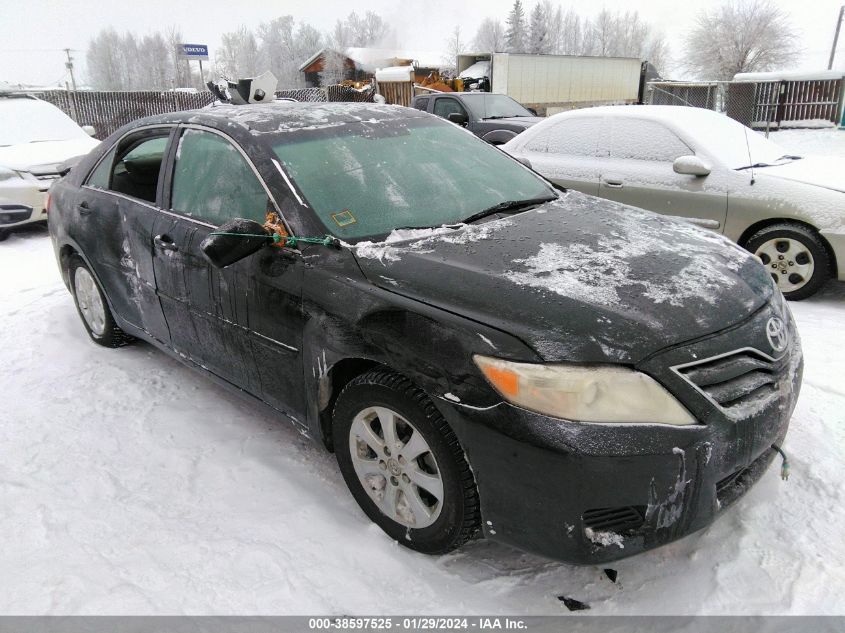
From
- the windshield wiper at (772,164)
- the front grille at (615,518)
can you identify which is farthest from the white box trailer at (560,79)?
the front grille at (615,518)

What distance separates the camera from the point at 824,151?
15062 millimetres

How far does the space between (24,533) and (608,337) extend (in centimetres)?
245

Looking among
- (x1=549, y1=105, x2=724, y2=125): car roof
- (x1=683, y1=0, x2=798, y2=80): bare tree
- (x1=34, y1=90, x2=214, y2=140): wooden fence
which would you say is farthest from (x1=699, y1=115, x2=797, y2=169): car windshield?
(x1=683, y1=0, x2=798, y2=80): bare tree

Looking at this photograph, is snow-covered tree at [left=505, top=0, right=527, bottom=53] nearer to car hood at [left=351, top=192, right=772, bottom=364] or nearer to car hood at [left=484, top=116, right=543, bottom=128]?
car hood at [left=484, top=116, right=543, bottom=128]

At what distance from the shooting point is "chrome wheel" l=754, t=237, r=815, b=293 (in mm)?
4953

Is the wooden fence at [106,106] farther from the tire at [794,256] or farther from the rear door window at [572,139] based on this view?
the tire at [794,256]

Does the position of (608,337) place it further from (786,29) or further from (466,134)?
(786,29)

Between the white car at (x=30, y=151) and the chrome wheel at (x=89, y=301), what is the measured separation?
13.9 ft

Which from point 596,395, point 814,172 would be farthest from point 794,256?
point 596,395

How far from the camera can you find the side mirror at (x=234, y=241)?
2.58 m

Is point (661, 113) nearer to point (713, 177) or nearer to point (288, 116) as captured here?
point (713, 177)

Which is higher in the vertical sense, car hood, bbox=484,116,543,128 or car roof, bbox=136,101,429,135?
car roof, bbox=136,101,429,135

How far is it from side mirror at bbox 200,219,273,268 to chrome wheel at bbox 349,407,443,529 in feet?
2.82

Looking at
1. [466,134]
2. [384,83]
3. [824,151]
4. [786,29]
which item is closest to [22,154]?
[466,134]
